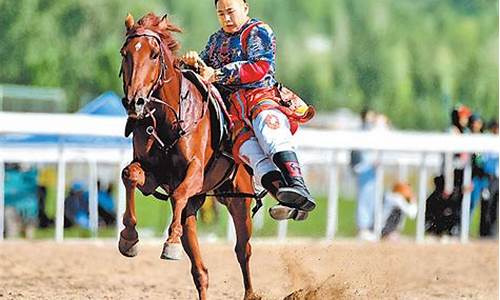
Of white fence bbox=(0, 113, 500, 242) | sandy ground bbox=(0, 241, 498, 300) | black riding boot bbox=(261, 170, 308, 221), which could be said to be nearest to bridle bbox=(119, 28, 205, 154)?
black riding boot bbox=(261, 170, 308, 221)

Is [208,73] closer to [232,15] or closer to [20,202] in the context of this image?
[232,15]

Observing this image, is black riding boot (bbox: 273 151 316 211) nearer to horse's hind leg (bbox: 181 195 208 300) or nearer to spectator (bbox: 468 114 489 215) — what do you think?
horse's hind leg (bbox: 181 195 208 300)

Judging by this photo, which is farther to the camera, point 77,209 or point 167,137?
point 77,209

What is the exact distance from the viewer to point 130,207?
6762 mm

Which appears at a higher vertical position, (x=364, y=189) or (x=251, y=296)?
(x=364, y=189)

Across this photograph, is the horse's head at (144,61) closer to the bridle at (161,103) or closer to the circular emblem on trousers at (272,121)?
the bridle at (161,103)

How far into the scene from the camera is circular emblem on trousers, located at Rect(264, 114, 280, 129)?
7184 millimetres

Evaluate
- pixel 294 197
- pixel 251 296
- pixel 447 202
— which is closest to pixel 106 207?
pixel 447 202

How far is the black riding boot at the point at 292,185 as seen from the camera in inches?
277

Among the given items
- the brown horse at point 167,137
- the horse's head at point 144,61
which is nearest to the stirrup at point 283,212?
the brown horse at point 167,137

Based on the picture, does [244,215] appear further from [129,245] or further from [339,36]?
[339,36]

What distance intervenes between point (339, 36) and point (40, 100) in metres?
11.3

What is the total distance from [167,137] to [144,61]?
429 mm

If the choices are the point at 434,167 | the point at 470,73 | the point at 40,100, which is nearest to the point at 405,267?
the point at 434,167
